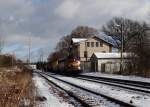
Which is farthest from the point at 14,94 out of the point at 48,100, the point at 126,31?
the point at 126,31

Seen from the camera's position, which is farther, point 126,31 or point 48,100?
point 126,31

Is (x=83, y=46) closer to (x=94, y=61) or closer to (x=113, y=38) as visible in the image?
(x=113, y=38)

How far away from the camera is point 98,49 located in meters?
118

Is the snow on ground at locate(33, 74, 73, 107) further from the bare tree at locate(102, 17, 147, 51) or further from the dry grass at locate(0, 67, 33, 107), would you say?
the bare tree at locate(102, 17, 147, 51)

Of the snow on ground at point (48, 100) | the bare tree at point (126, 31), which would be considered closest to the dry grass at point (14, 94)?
the snow on ground at point (48, 100)

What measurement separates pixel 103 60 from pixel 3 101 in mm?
74495

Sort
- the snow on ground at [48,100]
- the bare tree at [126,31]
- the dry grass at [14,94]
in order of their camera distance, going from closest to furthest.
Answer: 1. the dry grass at [14,94]
2. the snow on ground at [48,100]
3. the bare tree at [126,31]

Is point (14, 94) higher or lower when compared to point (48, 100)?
higher

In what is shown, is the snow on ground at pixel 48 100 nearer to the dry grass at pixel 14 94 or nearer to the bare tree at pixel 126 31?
the dry grass at pixel 14 94

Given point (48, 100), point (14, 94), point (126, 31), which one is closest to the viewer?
point (14, 94)

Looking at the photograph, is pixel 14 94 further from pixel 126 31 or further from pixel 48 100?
pixel 126 31

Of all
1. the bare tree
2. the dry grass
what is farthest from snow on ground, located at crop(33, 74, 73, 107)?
the bare tree

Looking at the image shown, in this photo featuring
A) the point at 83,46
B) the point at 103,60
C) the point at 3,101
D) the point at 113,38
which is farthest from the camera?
the point at 113,38

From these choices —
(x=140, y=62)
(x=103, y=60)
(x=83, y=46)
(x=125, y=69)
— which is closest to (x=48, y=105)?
(x=140, y=62)
